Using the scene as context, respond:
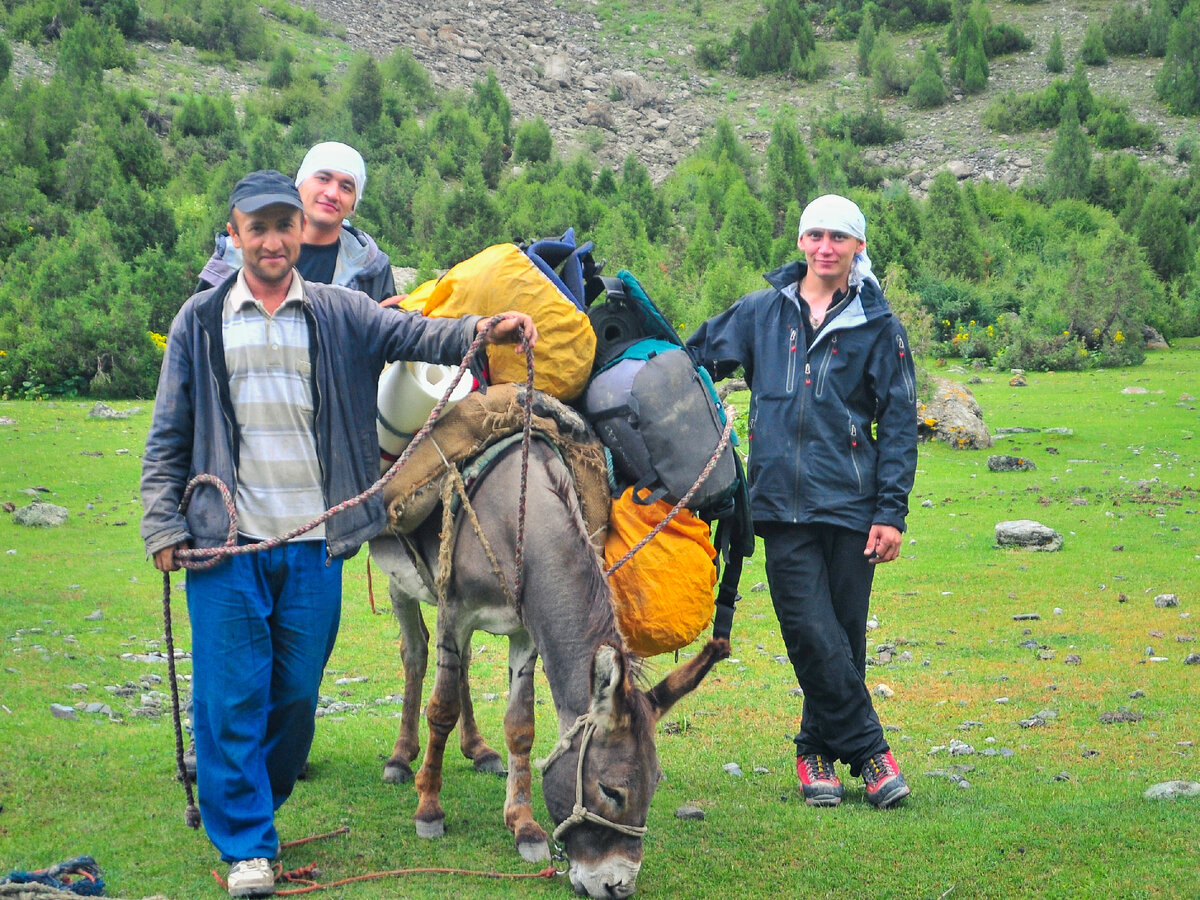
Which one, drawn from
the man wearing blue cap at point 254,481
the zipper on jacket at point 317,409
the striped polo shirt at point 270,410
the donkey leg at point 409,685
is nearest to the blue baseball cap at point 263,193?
the man wearing blue cap at point 254,481

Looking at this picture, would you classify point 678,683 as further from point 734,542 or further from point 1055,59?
point 1055,59

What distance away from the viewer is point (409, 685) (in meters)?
5.33

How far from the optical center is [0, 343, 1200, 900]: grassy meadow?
4.01m

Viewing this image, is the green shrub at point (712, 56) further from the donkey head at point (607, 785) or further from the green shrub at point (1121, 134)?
the donkey head at point (607, 785)

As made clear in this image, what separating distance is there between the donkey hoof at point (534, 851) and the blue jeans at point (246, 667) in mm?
903

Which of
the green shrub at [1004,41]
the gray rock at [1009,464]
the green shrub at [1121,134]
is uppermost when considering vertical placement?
the green shrub at [1004,41]

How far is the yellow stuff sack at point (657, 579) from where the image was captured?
4.44 meters

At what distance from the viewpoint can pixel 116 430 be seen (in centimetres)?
1465

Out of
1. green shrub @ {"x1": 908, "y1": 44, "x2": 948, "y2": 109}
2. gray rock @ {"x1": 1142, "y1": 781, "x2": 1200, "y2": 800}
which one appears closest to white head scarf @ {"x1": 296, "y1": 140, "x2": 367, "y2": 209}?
gray rock @ {"x1": 1142, "y1": 781, "x2": 1200, "y2": 800}

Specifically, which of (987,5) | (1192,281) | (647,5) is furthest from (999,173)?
(647,5)

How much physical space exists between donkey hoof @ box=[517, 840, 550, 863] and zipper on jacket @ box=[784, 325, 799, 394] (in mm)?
2076

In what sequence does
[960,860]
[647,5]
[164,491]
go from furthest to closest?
[647,5] < [960,860] < [164,491]

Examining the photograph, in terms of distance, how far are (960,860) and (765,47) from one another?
64.1 m

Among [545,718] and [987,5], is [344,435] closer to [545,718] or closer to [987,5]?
[545,718]
